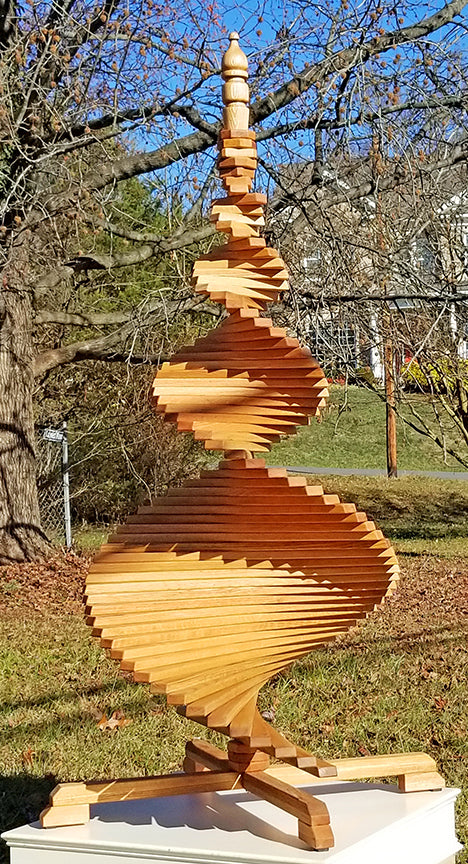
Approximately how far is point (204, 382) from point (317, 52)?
4.76 meters

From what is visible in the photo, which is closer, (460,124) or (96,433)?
(460,124)

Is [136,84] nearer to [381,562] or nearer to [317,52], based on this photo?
[317,52]

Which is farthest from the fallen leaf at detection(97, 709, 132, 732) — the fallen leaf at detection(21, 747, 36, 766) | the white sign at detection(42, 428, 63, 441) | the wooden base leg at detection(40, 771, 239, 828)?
the white sign at detection(42, 428, 63, 441)

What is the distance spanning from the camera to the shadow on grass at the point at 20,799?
4.14m

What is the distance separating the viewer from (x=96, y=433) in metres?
12.5

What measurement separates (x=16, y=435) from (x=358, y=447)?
1450 cm

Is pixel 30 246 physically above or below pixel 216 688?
above

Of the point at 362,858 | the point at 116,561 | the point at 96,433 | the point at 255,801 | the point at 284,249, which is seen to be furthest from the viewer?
the point at 96,433

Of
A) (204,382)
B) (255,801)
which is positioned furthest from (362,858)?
(204,382)

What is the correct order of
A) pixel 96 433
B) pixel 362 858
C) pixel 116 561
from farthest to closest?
1. pixel 96 433
2. pixel 116 561
3. pixel 362 858

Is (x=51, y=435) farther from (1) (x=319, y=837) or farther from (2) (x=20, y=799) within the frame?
(1) (x=319, y=837)

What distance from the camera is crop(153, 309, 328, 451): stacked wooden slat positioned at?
10.4ft

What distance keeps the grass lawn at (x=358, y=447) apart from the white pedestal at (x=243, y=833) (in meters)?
17.5

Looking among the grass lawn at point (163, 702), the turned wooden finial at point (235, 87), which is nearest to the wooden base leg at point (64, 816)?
the grass lawn at point (163, 702)
